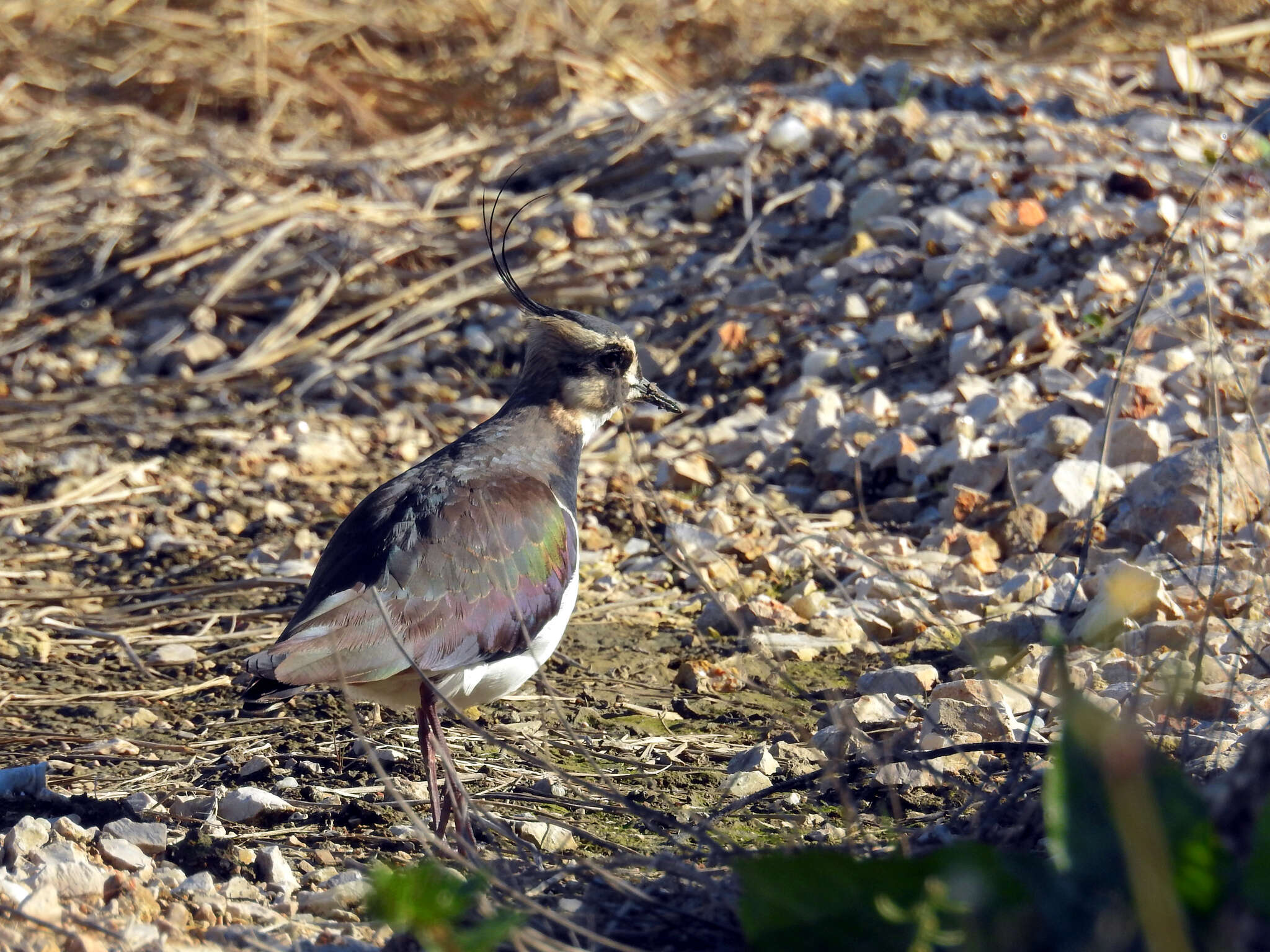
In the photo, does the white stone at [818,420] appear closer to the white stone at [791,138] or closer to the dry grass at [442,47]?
the white stone at [791,138]

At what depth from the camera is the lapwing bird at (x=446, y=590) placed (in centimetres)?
312

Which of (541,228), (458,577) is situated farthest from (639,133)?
(458,577)

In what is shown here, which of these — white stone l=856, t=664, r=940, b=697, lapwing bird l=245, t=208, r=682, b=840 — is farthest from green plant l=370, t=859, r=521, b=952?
white stone l=856, t=664, r=940, b=697

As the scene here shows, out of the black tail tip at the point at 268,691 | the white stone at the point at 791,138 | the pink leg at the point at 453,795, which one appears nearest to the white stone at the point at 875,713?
the pink leg at the point at 453,795

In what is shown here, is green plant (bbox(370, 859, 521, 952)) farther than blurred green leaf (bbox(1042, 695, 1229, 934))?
No

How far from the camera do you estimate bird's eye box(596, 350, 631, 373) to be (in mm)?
4297

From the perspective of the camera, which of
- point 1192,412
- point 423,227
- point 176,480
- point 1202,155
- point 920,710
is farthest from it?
point 423,227

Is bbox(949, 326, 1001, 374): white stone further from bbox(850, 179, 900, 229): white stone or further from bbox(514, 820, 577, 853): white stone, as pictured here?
bbox(514, 820, 577, 853): white stone

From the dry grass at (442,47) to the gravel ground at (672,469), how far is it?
599 millimetres

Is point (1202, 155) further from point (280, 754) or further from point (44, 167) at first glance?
point (44, 167)

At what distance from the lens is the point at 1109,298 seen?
5.66 meters

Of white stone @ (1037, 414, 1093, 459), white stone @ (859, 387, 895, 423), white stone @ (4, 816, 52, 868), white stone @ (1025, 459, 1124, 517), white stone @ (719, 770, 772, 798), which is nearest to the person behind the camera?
white stone @ (4, 816, 52, 868)

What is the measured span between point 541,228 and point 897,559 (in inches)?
132

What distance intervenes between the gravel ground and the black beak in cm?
50
